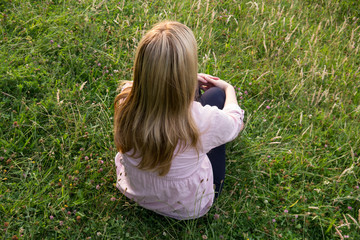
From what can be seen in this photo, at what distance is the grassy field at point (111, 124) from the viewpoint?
2.62m

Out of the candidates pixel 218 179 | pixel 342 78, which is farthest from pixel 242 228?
pixel 342 78

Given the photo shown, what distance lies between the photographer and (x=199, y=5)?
13.1 ft

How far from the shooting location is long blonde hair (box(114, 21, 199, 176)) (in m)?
1.85

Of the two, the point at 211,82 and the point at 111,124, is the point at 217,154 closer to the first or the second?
the point at 211,82

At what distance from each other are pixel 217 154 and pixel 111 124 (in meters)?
1.06

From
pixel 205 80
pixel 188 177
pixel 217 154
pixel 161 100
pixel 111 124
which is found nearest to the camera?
pixel 161 100

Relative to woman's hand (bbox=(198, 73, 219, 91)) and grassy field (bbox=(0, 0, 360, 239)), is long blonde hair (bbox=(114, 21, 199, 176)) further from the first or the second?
woman's hand (bbox=(198, 73, 219, 91))

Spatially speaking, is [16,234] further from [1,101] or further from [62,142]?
[1,101]

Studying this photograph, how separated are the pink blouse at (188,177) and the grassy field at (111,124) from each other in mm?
207

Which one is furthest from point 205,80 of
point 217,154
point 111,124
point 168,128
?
point 168,128

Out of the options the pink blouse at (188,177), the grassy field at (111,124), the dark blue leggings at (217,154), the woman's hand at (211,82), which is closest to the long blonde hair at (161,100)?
the pink blouse at (188,177)

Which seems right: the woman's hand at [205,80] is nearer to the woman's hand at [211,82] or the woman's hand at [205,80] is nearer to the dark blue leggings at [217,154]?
the woman's hand at [211,82]

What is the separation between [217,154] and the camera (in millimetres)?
2689

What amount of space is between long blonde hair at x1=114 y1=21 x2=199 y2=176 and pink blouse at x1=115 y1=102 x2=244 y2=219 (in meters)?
0.10
